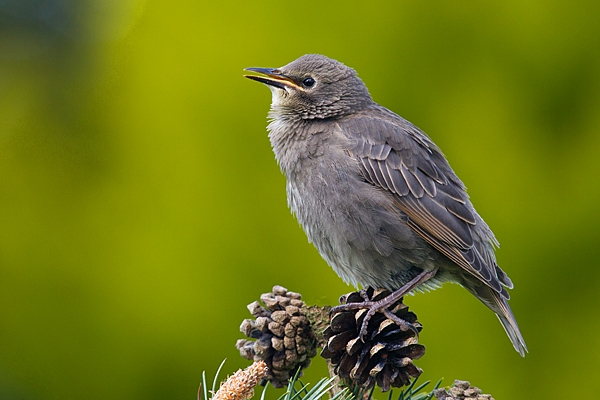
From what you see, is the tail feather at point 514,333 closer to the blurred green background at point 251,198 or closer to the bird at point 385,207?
the bird at point 385,207

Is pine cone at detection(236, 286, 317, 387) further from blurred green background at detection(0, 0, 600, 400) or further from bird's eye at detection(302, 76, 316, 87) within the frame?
blurred green background at detection(0, 0, 600, 400)

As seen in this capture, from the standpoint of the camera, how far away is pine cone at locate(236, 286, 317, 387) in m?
2.51

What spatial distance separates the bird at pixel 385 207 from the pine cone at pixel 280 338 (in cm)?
57

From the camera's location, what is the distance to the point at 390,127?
3.46 meters

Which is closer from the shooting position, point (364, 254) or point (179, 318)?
point (364, 254)

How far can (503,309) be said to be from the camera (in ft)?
10.9

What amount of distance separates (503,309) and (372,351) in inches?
43.8

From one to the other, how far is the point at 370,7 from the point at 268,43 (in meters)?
0.65

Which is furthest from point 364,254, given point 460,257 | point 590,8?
point 590,8

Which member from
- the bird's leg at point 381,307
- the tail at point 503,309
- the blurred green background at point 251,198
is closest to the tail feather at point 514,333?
the tail at point 503,309

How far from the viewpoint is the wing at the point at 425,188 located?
3.21m

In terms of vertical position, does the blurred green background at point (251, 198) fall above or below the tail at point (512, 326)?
above

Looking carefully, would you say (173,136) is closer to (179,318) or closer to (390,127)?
(179,318)

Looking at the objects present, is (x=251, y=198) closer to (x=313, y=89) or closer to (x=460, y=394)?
(x=313, y=89)
